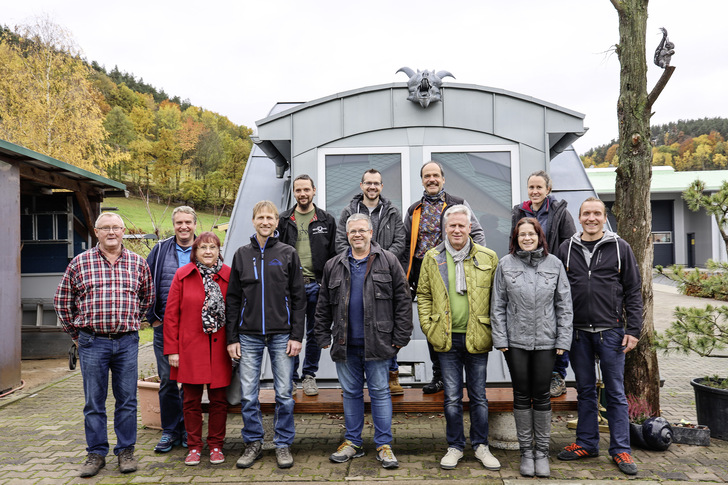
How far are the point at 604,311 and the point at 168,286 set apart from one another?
3.51 m

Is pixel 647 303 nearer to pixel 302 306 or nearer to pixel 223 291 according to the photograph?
pixel 302 306

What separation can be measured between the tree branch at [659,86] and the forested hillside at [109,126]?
25.0 meters

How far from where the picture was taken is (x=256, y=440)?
4.23 m

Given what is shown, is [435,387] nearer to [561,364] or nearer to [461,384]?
[461,384]

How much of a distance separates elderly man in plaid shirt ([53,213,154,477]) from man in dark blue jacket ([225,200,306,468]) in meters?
0.81

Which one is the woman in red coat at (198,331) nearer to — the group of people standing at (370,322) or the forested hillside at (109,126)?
the group of people standing at (370,322)

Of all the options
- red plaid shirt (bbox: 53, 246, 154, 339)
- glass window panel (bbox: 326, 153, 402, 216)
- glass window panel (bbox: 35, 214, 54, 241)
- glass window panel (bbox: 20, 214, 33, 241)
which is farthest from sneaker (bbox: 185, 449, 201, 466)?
glass window panel (bbox: 20, 214, 33, 241)

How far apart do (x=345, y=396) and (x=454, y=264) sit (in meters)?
1.34

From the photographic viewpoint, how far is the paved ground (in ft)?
12.9

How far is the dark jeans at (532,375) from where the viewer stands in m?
3.82

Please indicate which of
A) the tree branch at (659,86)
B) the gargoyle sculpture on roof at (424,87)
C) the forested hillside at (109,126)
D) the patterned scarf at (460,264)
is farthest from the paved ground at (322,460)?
the forested hillside at (109,126)

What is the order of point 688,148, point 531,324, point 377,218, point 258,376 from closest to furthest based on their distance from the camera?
point 531,324 → point 258,376 → point 377,218 → point 688,148

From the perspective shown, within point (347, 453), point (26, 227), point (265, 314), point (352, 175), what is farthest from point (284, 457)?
point (26, 227)

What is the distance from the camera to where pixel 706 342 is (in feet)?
15.3
